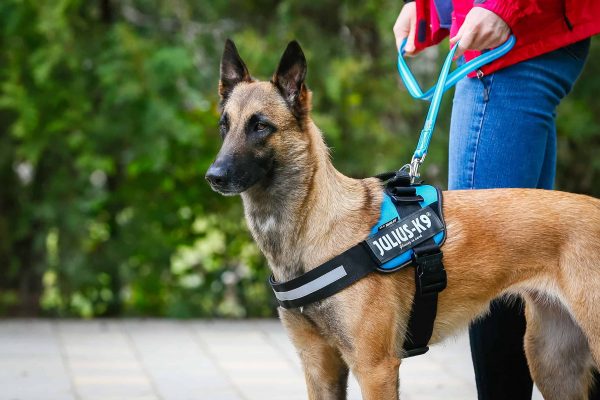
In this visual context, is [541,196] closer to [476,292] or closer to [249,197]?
[476,292]

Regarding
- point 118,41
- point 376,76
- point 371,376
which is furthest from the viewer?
point 376,76

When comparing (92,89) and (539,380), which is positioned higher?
(92,89)

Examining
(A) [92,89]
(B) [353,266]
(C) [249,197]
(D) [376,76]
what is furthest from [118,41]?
(B) [353,266]

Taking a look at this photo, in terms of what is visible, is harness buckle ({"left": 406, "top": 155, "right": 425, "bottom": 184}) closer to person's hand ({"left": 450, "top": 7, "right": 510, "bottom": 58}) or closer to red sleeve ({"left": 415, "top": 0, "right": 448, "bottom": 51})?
person's hand ({"left": 450, "top": 7, "right": 510, "bottom": 58})

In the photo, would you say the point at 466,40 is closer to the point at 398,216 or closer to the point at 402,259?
the point at 398,216

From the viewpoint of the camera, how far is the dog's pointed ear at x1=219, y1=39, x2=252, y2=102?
11.5 ft

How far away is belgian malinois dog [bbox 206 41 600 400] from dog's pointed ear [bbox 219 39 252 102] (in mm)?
83

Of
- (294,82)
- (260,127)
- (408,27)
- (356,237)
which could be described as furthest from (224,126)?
(408,27)

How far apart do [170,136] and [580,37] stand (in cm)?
332

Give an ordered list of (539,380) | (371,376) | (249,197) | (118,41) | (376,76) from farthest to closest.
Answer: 1. (376,76)
2. (118,41)
3. (539,380)
4. (249,197)
5. (371,376)

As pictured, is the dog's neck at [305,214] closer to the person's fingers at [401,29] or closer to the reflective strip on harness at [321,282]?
the reflective strip on harness at [321,282]

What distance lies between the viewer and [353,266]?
10.4 ft

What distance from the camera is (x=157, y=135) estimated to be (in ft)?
19.9

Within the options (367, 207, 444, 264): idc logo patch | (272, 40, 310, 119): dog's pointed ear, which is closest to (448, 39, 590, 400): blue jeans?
(367, 207, 444, 264): idc logo patch
